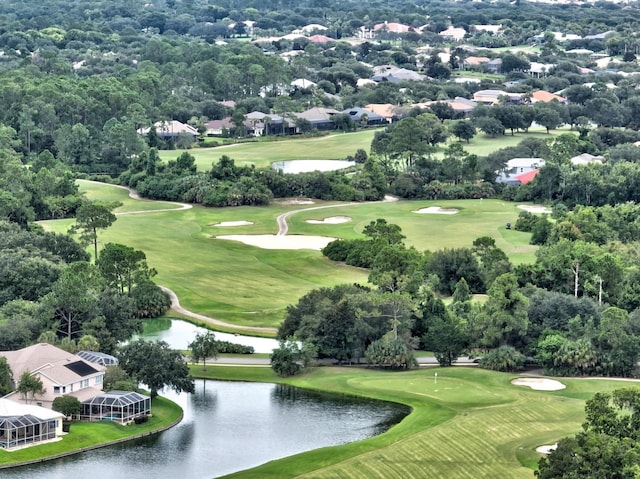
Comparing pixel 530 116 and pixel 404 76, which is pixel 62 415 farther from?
pixel 404 76

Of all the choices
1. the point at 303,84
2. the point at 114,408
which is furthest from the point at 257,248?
the point at 303,84

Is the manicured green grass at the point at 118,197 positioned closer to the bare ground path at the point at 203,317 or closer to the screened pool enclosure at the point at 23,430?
the bare ground path at the point at 203,317

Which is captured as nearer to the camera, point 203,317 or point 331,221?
point 203,317

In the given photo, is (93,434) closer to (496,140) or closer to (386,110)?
(496,140)

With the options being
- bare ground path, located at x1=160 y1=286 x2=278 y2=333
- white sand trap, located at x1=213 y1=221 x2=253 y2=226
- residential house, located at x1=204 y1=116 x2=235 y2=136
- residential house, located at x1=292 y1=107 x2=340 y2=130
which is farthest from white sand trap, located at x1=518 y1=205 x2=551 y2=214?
residential house, located at x1=204 y1=116 x2=235 y2=136

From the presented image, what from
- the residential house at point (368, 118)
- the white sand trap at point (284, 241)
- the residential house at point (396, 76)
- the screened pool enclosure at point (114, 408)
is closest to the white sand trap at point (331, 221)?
the white sand trap at point (284, 241)

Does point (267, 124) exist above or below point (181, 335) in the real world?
above

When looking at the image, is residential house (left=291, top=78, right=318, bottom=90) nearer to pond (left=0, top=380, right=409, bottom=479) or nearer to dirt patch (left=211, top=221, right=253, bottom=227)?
dirt patch (left=211, top=221, right=253, bottom=227)
